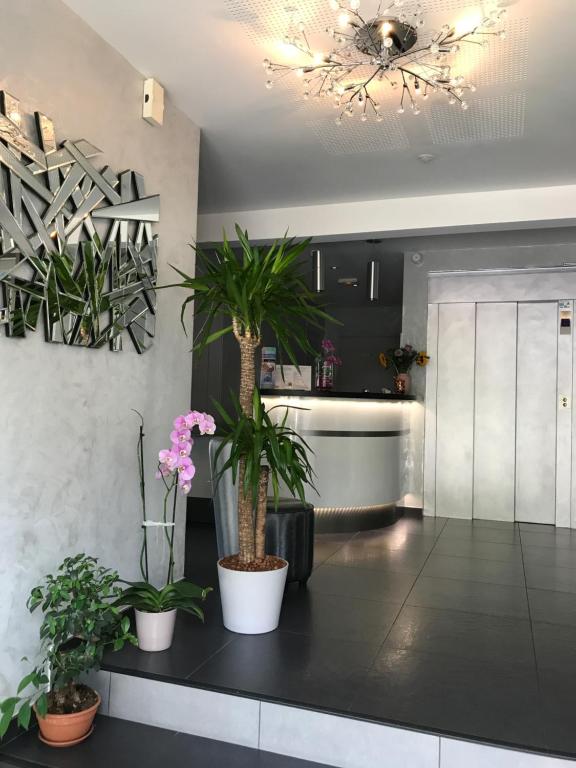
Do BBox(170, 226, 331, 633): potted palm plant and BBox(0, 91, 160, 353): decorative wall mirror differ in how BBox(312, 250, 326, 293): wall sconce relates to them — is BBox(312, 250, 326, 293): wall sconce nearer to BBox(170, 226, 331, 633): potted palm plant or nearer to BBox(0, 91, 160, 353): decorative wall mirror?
BBox(0, 91, 160, 353): decorative wall mirror

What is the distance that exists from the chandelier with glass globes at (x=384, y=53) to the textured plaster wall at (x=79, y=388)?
2.62ft

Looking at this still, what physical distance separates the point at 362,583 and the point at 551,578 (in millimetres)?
1385

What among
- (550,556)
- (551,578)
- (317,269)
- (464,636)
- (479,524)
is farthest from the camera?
(317,269)

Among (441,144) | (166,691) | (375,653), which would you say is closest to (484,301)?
(441,144)

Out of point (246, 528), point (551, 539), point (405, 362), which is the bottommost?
point (551, 539)

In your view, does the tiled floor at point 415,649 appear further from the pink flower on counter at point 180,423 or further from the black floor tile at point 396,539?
the pink flower on counter at point 180,423

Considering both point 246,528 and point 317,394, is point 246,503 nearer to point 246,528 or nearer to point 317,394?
point 246,528

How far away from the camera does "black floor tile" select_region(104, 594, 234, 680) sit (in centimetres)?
253

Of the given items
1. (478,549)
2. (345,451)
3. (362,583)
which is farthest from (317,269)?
(362,583)

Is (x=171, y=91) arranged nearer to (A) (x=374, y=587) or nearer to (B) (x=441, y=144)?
(B) (x=441, y=144)

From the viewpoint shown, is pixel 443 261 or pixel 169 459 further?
pixel 443 261

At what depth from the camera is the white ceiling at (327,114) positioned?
2756 millimetres

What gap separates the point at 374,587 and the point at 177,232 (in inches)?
97.0

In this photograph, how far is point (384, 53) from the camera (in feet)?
9.21
